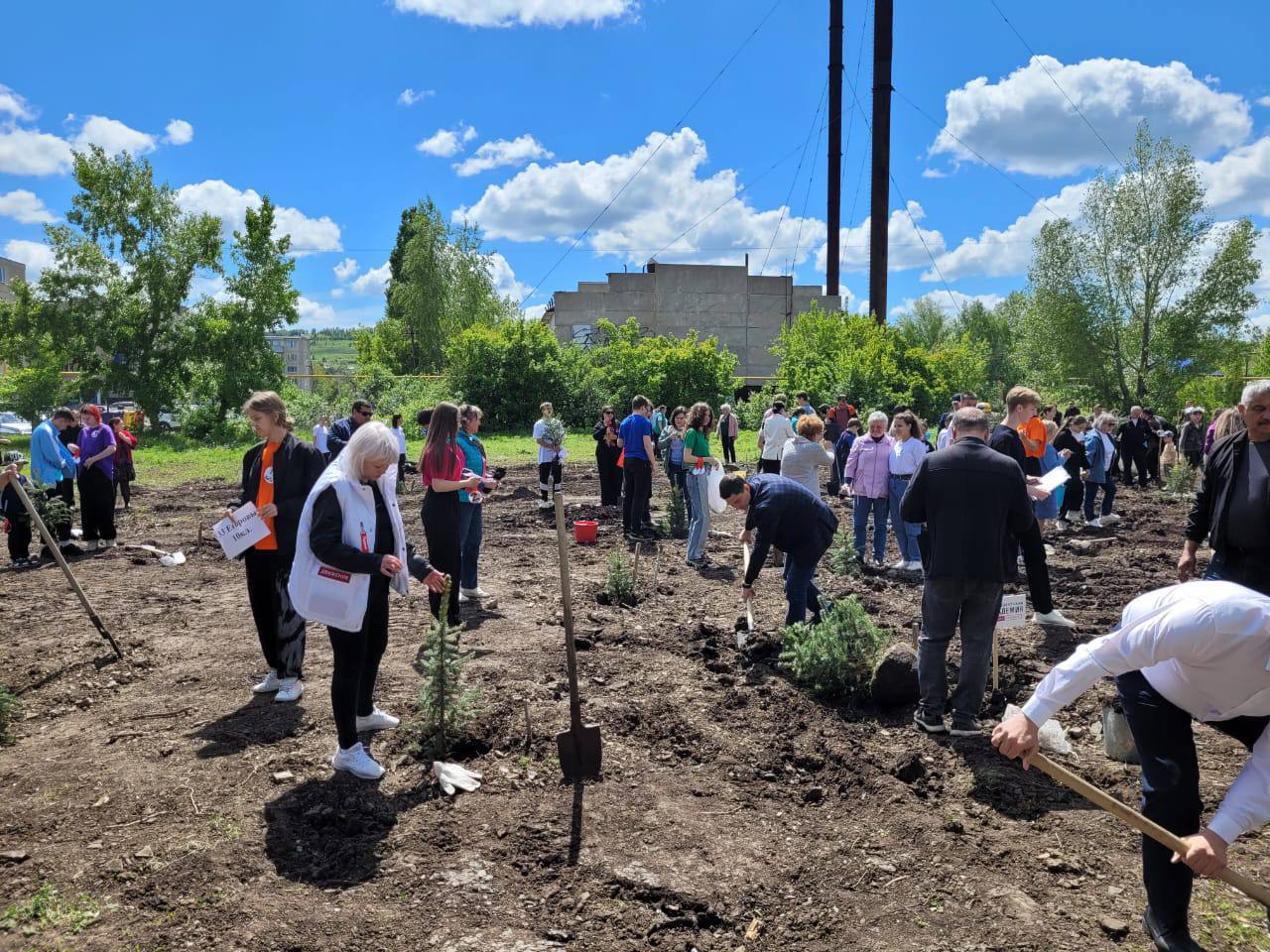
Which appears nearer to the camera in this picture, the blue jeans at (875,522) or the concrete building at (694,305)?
the blue jeans at (875,522)

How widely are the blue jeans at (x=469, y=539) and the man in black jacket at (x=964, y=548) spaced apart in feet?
11.9

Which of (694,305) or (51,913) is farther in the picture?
(694,305)

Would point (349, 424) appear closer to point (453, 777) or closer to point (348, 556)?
point (348, 556)

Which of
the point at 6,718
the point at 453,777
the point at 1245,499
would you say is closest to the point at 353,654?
the point at 453,777

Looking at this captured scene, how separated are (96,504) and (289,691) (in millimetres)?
7184

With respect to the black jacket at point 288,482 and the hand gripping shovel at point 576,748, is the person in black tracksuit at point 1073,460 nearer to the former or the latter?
the hand gripping shovel at point 576,748

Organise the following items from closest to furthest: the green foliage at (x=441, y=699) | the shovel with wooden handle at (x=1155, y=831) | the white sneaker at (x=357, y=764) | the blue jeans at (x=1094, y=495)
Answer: the shovel with wooden handle at (x=1155, y=831) < the white sneaker at (x=357, y=764) < the green foliage at (x=441, y=699) < the blue jeans at (x=1094, y=495)

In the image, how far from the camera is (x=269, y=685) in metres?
5.70

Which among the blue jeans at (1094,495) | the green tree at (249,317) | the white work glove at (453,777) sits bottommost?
the white work glove at (453,777)

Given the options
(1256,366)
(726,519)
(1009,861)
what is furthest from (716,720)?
(1256,366)

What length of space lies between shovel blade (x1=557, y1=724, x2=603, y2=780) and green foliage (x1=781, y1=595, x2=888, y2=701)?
1760 millimetres

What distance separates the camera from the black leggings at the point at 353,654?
4.25 m

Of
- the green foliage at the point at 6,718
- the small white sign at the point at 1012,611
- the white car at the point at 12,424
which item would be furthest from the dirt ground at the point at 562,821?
the white car at the point at 12,424

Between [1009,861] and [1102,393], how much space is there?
32.1m
